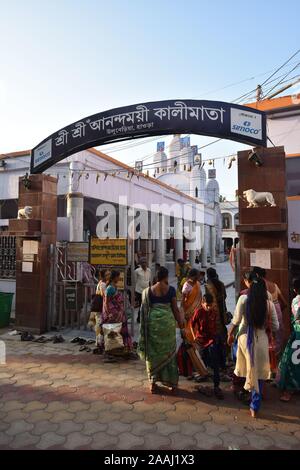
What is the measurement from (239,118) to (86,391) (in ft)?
17.4

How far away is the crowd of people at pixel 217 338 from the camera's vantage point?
3.74 metres

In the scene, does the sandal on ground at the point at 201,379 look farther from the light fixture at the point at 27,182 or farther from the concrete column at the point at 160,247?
the concrete column at the point at 160,247

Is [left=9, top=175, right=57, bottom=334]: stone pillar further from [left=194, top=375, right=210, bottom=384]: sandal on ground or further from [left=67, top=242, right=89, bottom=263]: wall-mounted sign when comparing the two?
[left=194, top=375, right=210, bottom=384]: sandal on ground

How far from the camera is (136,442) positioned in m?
3.15

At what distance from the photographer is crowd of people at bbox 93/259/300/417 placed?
3740mm

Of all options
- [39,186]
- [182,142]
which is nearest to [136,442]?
[39,186]

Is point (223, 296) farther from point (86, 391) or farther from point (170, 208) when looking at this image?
point (170, 208)

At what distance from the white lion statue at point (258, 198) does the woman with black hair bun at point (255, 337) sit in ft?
6.79

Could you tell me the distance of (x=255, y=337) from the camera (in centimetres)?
376

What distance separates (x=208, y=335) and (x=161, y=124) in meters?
4.29

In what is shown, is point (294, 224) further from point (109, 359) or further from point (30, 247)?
point (30, 247)

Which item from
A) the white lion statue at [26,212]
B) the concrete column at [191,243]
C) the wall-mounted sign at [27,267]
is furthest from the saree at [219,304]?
the concrete column at [191,243]

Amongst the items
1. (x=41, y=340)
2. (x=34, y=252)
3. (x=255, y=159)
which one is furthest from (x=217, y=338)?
(x=34, y=252)

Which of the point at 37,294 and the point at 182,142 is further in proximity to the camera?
the point at 182,142
